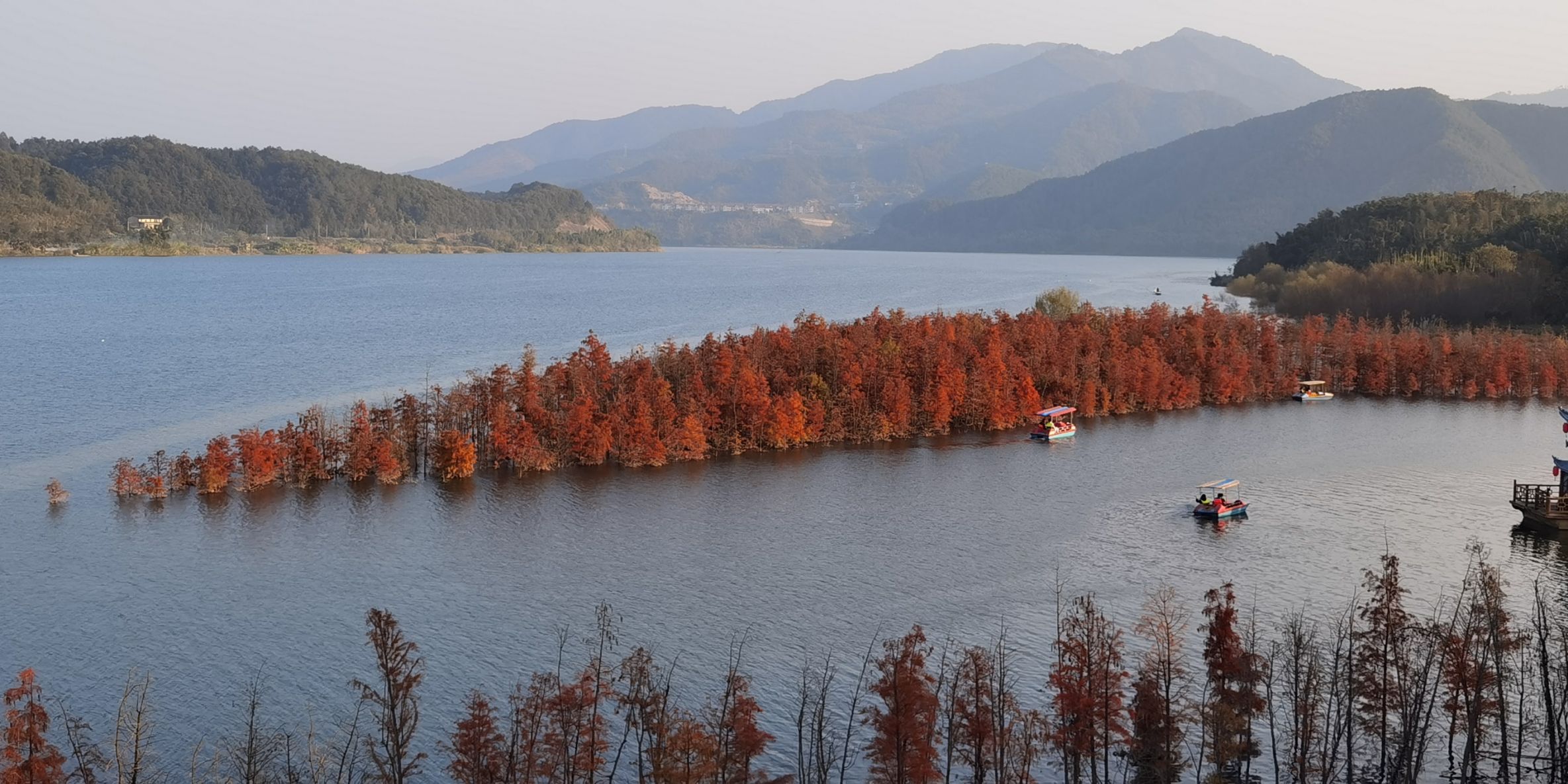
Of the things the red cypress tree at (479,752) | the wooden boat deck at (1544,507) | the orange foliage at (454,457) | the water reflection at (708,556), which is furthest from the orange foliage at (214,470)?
the wooden boat deck at (1544,507)

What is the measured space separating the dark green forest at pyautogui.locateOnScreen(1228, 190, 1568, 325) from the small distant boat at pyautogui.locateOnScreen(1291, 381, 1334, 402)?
21.3 metres

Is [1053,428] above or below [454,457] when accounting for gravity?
below

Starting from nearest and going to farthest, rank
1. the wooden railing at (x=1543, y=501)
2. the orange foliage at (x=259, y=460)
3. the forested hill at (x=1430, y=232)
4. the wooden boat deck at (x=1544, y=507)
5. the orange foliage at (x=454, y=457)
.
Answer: the wooden boat deck at (x=1544, y=507)
the wooden railing at (x=1543, y=501)
the orange foliage at (x=259, y=460)
the orange foliage at (x=454, y=457)
the forested hill at (x=1430, y=232)

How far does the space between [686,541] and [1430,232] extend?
348 feet

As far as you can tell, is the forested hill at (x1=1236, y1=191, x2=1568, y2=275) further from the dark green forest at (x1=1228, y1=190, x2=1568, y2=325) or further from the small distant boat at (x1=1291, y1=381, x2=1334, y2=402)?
the small distant boat at (x1=1291, y1=381, x2=1334, y2=402)

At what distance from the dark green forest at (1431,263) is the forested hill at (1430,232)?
0.45 feet

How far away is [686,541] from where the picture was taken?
40719 millimetres

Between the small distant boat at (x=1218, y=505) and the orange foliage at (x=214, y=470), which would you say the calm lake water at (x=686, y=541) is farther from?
the orange foliage at (x=214, y=470)

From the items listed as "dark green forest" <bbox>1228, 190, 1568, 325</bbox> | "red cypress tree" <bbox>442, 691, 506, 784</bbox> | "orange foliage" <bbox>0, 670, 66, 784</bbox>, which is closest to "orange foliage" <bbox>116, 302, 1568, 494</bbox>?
"dark green forest" <bbox>1228, 190, 1568, 325</bbox>

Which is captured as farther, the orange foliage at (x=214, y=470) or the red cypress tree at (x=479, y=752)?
the orange foliage at (x=214, y=470)

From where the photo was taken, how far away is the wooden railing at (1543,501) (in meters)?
42.1

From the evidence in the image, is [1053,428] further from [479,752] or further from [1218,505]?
[479,752]

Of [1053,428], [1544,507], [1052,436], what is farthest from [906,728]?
[1053,428]

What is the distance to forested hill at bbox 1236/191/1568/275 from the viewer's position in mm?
105000
